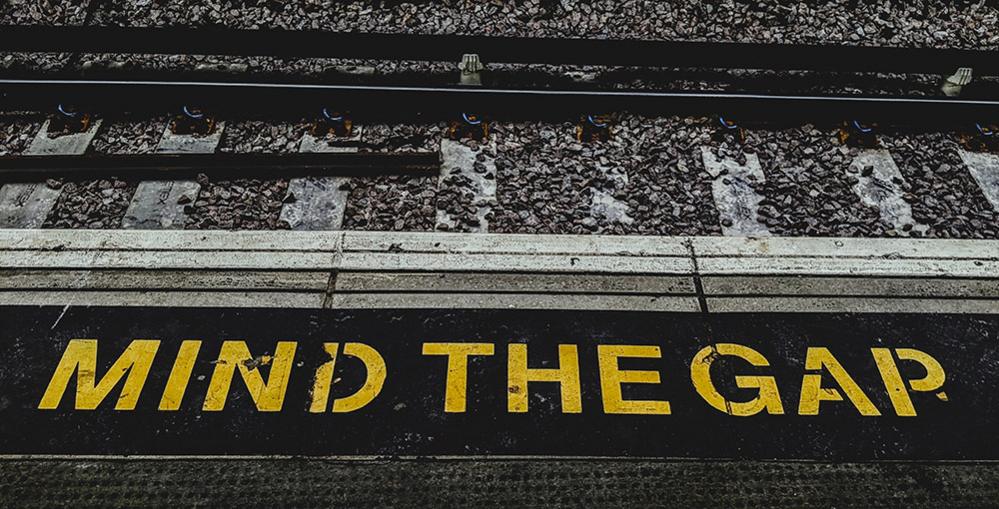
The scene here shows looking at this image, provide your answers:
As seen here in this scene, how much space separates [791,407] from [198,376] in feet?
10.3

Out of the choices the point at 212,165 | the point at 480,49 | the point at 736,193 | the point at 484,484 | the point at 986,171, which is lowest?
the point at 484,484

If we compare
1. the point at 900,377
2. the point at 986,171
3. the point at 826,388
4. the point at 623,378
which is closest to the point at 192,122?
the point at 623,378

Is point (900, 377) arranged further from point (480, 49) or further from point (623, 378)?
point (480, 49)

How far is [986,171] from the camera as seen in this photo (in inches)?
211

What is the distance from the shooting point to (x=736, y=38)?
643 cm

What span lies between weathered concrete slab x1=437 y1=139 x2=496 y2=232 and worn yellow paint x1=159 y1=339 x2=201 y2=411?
1.67 meters

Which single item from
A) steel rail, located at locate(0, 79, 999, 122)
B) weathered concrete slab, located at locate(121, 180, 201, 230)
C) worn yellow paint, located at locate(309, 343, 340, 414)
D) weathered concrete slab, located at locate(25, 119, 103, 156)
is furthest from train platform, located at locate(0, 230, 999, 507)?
steel rail, located at locate(0, 79, 999, 122)

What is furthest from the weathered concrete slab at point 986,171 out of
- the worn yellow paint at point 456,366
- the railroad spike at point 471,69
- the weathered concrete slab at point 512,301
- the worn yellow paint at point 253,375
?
the worn yellow paint at point 253,375

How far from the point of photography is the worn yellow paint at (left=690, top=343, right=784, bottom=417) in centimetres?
389

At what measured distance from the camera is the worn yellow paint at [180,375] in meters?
3.82

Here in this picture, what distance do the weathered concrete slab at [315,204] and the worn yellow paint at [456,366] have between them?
122 cm

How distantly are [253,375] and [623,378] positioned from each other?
1.98m

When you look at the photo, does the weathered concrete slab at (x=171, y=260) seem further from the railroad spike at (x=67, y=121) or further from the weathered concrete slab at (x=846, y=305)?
the weathered concrete slab at (x=846, y=305)

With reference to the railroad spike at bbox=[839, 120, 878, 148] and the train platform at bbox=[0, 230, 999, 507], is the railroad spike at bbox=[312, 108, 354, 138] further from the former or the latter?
the railroad spike at bbox=[839, 120, 878, 148]
